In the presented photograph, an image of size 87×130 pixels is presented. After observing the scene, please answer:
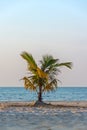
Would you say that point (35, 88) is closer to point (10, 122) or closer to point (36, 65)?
point (36, 65)

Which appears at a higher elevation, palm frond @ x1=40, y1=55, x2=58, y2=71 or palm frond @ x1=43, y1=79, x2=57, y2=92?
palm frond @ x1=40, y1=55, x2=58, y2=71

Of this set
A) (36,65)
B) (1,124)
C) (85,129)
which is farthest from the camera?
(36,65)

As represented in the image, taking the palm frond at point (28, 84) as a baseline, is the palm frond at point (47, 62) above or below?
above

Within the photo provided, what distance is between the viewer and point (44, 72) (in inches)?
1200

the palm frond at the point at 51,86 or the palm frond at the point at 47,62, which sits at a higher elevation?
the palm frond at the point at 47,62

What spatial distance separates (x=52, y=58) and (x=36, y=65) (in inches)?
48.8

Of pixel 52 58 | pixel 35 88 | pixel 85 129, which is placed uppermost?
pixel 52 58

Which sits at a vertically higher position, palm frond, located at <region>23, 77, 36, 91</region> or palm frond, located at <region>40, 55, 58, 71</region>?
palm frond, located at <region>40, 55, 58, 71</region>

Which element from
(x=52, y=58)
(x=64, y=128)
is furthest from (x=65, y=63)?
(x=64, y=128)

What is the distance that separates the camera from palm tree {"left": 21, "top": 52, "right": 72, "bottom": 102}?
3058 cm

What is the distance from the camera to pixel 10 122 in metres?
17.9

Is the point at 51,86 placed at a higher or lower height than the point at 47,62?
lower

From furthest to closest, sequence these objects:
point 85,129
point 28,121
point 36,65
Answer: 1. point 36,65
2. point 28,121
3. point 85,129

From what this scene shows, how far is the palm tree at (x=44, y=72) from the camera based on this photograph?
30578 mm
